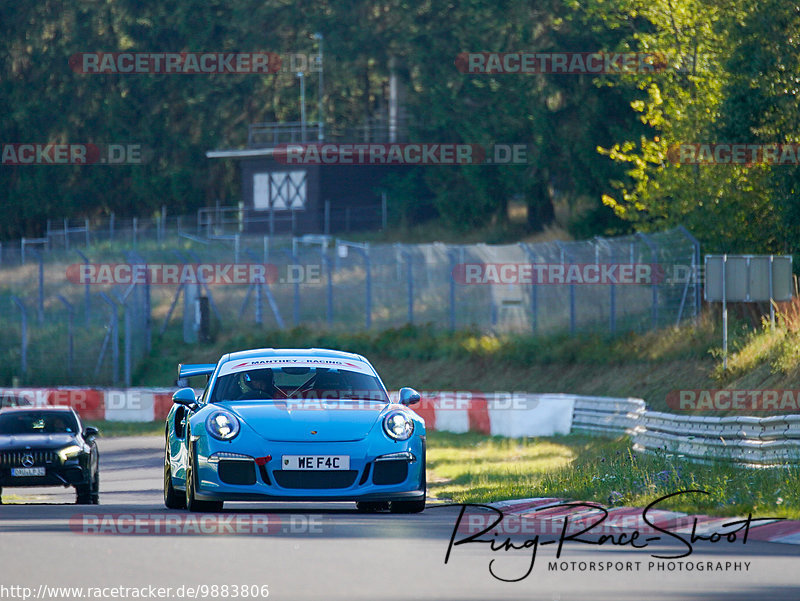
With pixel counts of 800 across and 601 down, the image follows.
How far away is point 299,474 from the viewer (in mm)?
11953

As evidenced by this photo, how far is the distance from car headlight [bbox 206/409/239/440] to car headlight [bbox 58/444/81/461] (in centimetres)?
631

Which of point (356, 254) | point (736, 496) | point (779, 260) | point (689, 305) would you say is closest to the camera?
point (736, 496)

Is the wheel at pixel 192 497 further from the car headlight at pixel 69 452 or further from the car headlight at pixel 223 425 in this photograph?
the car headlight at pixel 69 452

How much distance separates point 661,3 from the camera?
33.3 m

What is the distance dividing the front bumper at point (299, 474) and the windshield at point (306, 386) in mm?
1016

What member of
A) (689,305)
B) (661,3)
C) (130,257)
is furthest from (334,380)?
(130,257)

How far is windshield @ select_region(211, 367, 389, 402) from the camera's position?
13148 mm

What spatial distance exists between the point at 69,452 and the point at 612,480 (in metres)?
7.02

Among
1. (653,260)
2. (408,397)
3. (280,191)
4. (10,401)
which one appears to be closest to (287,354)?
(408,397)

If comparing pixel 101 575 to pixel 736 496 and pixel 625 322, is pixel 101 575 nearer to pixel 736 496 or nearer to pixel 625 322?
pixel 736 496

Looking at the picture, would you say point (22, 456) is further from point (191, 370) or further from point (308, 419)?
point (308, 419)

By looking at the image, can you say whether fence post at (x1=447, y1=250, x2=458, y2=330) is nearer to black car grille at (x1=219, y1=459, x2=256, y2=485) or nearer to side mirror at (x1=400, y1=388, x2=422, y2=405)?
side mirror at (x1=400, y1=388, x2=422, y2=405)

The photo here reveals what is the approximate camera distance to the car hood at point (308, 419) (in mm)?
12023

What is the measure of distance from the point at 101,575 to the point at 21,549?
1433mm
